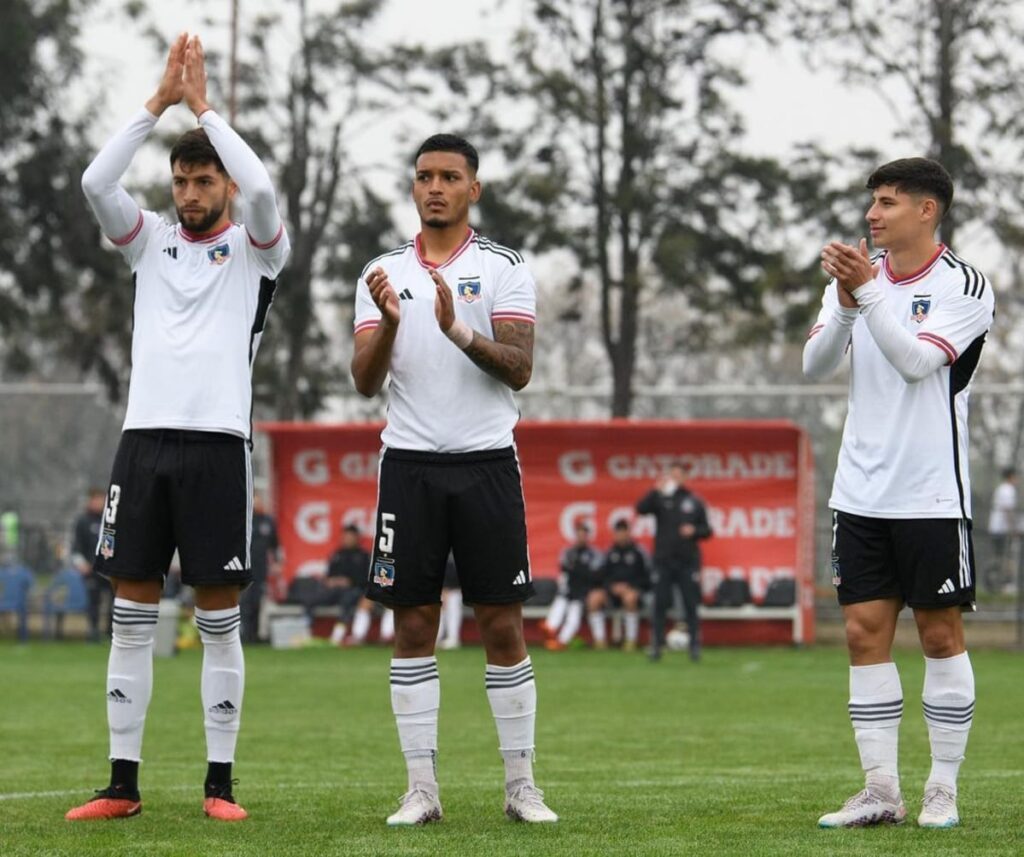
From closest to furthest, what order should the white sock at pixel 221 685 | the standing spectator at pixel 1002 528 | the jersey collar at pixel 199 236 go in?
1. the white sock at pixel 221 685
2. the jersey collar at pixel 199 236
3. the standing spectator at pixel 1002 528

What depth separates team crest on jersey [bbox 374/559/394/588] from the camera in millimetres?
6957

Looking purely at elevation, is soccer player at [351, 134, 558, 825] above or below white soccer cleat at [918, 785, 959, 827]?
above

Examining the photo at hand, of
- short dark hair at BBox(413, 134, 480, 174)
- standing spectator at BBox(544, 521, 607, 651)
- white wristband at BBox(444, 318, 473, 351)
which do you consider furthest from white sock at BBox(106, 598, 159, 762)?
standing spectator at BBox(544, 521, 607, 651)

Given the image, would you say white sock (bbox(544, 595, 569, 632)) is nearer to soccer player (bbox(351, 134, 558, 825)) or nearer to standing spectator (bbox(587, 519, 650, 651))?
standing spectator (bbox(587, 519, 650, 651))

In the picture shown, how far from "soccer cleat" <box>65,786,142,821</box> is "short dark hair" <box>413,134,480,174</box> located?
2632 mm

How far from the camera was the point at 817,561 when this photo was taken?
2573 cm

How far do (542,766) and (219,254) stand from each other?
374 centimetres

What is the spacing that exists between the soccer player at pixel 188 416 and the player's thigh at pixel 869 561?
2.27 meters

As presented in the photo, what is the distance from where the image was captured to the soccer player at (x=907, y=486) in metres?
6.81

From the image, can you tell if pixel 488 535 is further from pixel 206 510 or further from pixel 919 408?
pixel 919 408

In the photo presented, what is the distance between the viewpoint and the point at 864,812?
22.0 ft

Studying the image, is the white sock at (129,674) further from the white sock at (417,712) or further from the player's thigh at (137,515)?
the white sock at (417,712)

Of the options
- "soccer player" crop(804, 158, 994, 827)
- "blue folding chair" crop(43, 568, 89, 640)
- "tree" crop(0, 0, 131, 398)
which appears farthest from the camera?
"tree" crop(0, 0, 131, 398)

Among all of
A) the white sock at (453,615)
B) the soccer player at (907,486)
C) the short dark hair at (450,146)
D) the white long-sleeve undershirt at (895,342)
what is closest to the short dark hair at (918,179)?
the soccer player at (907,486)
